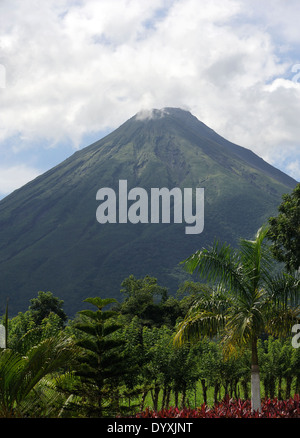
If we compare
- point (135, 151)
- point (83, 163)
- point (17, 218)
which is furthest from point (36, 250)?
point (135, 151)

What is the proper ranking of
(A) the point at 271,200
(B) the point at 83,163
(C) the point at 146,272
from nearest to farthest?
1. (C) the point at 146,272
2. (A) the point at 271,200
3. (B) the point at 83,163

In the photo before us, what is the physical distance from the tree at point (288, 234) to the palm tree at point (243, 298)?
26.6 feet

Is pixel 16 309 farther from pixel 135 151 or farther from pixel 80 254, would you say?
pixel 135 151

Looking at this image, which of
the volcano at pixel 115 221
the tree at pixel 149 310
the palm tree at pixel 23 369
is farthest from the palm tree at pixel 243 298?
the volcano at pixel 115 221

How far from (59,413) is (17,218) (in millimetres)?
146271

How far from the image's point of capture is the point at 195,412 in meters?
8.74

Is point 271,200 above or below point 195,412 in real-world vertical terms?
above

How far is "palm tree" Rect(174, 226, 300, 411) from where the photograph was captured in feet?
36.4

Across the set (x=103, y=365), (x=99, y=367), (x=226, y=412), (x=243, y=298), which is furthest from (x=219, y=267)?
(x=99, y=367)

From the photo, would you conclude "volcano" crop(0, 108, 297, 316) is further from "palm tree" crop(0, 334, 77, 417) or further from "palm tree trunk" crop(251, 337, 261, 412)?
"palm tree" crop(0, 334, 77, 417)

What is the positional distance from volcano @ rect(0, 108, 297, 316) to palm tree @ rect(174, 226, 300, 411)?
105759mm

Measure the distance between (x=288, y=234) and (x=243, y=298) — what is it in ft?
30.6

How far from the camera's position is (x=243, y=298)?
11.3 meters
